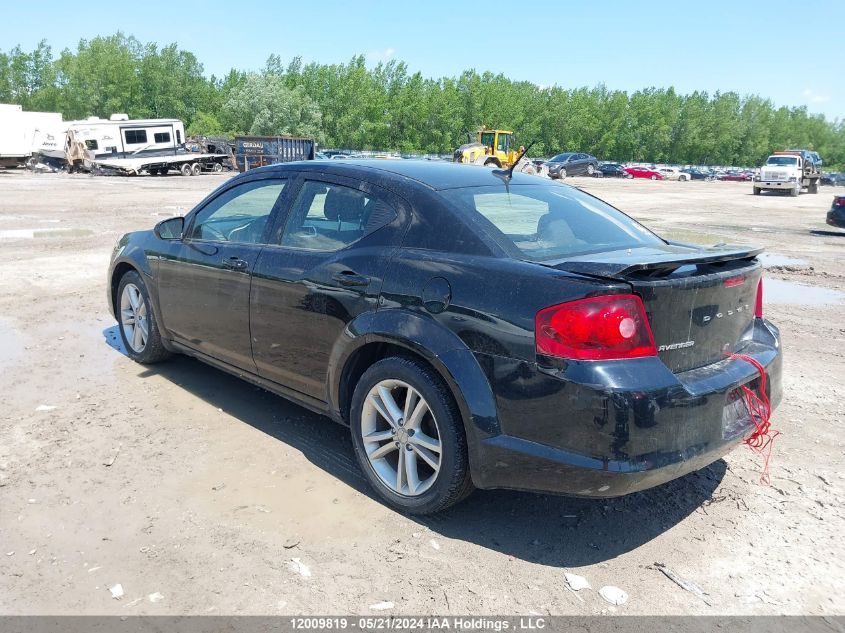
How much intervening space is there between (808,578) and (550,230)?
1980 millimetres

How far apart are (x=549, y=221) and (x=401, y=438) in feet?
4.66

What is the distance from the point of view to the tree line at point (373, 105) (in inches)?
2904

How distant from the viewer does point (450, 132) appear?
76.4 metres

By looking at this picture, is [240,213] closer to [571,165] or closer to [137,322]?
[137,322]

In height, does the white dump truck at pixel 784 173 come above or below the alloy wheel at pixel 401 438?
above

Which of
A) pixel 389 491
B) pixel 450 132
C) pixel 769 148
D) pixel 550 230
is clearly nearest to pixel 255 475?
pixel 389 491

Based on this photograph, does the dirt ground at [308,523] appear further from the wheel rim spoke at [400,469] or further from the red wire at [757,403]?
the red wire at [757,403]

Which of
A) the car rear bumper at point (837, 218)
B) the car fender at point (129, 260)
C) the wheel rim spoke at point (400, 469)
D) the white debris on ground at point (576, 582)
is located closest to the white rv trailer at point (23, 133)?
the car rear bumper at point (837, 218)

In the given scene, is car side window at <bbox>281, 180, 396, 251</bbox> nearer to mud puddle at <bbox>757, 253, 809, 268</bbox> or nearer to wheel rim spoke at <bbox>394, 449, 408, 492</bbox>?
wheel rim spoke at <bbox>394, 449, 408, 492</bbox>

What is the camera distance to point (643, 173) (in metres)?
60.9

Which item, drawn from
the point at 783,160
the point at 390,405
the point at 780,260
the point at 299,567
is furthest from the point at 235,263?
the point at 783,160

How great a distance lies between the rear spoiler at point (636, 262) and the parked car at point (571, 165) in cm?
4697

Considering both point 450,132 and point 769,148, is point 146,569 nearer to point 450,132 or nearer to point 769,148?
point 450,132

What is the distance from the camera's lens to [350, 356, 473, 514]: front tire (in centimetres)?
318
